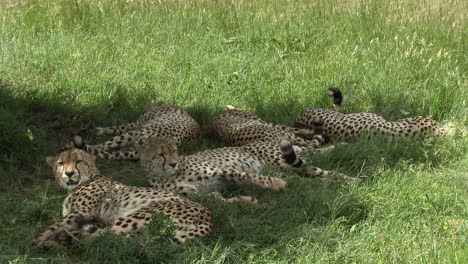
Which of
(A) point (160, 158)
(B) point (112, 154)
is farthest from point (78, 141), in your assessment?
(A) point (160, 158)

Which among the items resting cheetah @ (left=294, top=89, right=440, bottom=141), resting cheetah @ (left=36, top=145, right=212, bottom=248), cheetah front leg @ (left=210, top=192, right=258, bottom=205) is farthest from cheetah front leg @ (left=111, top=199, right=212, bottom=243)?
resting cheetah @ (left=294, top=89, right=440, bottom=141)

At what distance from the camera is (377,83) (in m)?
6.89

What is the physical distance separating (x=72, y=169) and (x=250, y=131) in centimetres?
170

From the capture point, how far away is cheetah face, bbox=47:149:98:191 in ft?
16.1

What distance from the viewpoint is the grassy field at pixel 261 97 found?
418 cm

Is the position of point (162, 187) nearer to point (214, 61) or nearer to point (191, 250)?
point (191, 250)

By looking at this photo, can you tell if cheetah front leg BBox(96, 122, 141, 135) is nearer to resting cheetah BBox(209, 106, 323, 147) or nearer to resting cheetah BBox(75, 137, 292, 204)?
resting cheetah BBox(209, 106, 323, 147)

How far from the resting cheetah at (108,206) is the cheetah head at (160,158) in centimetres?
34

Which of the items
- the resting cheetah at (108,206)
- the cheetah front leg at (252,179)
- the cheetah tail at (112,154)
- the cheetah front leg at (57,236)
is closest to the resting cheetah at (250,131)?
the cheetah tail at (112,154)

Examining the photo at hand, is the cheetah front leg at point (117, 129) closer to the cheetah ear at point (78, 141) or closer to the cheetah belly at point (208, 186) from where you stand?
the cheetah ear at point (78, 141)

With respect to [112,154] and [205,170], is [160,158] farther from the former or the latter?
[112,154]

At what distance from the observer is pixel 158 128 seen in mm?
6180

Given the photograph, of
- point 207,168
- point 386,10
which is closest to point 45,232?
point 207,168

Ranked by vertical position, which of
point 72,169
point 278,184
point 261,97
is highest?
point 72,169
